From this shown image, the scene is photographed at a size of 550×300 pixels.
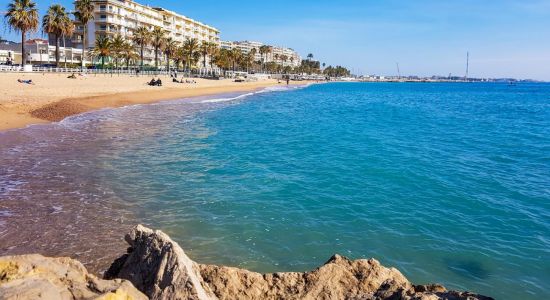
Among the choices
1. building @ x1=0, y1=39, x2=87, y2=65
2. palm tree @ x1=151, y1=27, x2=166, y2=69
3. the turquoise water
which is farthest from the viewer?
palm tree @ x1=151, y1=27, x2=166, y2=69

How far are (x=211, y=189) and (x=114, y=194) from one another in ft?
9.54

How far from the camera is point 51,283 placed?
405 centimetres

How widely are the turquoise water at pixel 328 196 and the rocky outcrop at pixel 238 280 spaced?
7.51ft

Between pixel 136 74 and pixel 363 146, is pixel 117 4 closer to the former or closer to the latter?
pixel 136 74

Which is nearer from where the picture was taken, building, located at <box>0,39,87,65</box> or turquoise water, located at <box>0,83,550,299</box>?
turquoise water, located at <box>0,83,550,299</box>

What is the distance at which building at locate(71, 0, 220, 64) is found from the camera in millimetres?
95250

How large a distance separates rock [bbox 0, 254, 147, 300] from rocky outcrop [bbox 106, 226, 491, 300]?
0.45 metres

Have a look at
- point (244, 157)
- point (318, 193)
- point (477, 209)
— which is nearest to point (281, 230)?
point (318, 193)

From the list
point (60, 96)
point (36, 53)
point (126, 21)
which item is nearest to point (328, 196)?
point (60, 96)

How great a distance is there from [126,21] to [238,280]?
10899 centimetres

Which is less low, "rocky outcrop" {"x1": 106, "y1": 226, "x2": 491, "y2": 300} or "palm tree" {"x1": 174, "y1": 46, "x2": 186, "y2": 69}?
"palm tree" {"x1": 174, "y1": 46, "x2": 186, "y2": 69}

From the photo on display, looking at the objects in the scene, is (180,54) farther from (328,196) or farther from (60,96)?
(328,196)

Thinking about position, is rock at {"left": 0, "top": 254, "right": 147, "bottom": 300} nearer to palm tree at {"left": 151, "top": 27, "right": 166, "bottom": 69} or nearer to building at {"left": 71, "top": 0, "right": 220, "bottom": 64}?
palm tree at {"left": 151, "top": 27, "right": 166, "bottom": 69}

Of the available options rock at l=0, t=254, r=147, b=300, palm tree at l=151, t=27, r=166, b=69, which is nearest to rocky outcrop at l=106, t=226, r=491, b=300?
rock at l=0, t=254, r=147, b=300
